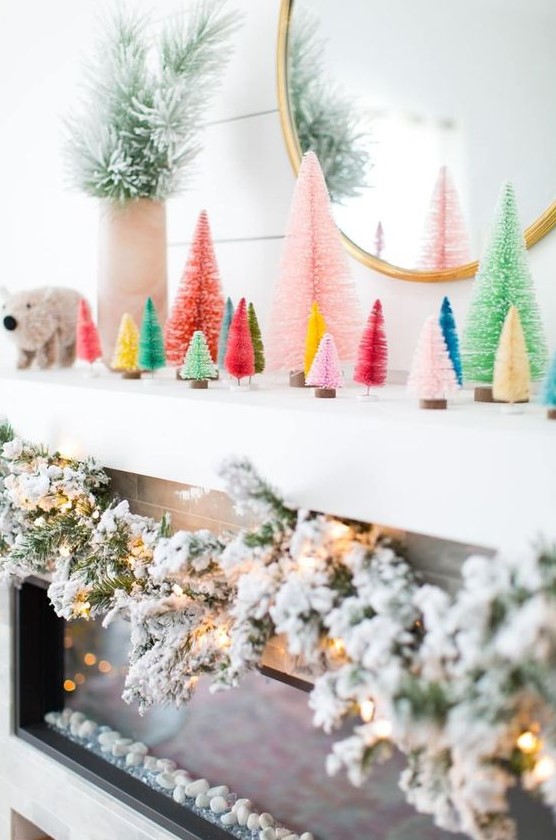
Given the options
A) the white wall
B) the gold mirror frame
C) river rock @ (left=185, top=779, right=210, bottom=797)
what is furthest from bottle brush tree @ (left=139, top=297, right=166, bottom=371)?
river rock @ (left=185, top=779, right=210, bottom=797)

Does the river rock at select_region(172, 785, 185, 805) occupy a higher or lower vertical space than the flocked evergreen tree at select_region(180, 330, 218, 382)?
lower

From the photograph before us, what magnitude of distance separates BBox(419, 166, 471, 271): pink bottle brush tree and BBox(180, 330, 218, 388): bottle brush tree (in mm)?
372

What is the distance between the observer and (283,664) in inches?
50.6

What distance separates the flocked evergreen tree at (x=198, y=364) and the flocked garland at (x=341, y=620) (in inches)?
8.2

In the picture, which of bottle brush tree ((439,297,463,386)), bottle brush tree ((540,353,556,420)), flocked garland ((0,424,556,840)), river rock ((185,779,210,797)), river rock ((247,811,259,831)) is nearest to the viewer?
flocked garland ((0,424,556,840))

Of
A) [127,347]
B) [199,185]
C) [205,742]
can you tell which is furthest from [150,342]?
[205,742]

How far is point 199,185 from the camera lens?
5.94 feet

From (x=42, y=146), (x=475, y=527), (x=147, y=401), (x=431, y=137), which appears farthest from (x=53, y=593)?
(x=42, y=146)

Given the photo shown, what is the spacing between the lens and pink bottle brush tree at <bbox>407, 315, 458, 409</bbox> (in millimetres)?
1094

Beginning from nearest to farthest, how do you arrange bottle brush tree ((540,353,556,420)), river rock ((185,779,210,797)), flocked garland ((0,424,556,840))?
1. flocked garland ((0,424,556,840))
2. bottle brush tree ((540,353,556,420))
3. river rock ((185,779,210,797))

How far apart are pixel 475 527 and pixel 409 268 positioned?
0.63m

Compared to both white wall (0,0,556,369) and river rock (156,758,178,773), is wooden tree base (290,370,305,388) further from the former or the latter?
river rock (156,758,178,773)

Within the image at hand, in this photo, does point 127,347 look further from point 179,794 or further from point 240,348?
point 179,794

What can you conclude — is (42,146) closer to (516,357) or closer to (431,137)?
(431,137)
